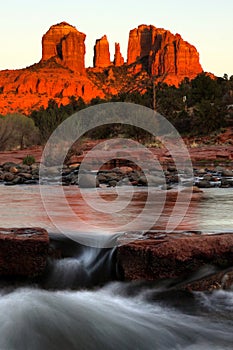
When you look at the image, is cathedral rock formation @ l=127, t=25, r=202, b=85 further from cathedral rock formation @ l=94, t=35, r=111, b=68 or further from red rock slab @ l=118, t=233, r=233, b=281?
red rock slab @ l=118, t=233, r=233, b=281

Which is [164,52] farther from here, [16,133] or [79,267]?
[79,267]

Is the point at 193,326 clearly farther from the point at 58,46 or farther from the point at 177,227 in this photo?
the point at 58,46

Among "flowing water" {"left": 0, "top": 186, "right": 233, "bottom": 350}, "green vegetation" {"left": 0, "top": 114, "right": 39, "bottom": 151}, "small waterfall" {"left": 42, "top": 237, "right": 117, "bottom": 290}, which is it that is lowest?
"flowing water" {"left": 0, "top": 186, "right": 233, "bottom": 350}

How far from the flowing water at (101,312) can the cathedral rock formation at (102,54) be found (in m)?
176

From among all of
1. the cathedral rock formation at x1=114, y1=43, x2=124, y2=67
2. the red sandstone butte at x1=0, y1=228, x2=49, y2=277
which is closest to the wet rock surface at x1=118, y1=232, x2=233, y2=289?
the red sandstone butte at x1=0, y1=228, x2=49, y2=277

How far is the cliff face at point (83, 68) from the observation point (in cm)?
14400

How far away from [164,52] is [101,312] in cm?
18003

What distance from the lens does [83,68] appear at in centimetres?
17162

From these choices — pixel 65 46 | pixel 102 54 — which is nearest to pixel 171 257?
pixel 65 46

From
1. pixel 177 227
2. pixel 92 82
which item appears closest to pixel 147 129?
pixel 177 227

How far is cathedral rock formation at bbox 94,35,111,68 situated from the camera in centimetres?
17941

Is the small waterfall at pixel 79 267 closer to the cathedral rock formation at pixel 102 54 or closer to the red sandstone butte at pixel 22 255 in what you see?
the red sandstone butte at pixel 22 255

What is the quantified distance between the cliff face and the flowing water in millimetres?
125726

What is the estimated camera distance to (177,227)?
7.61 metres
